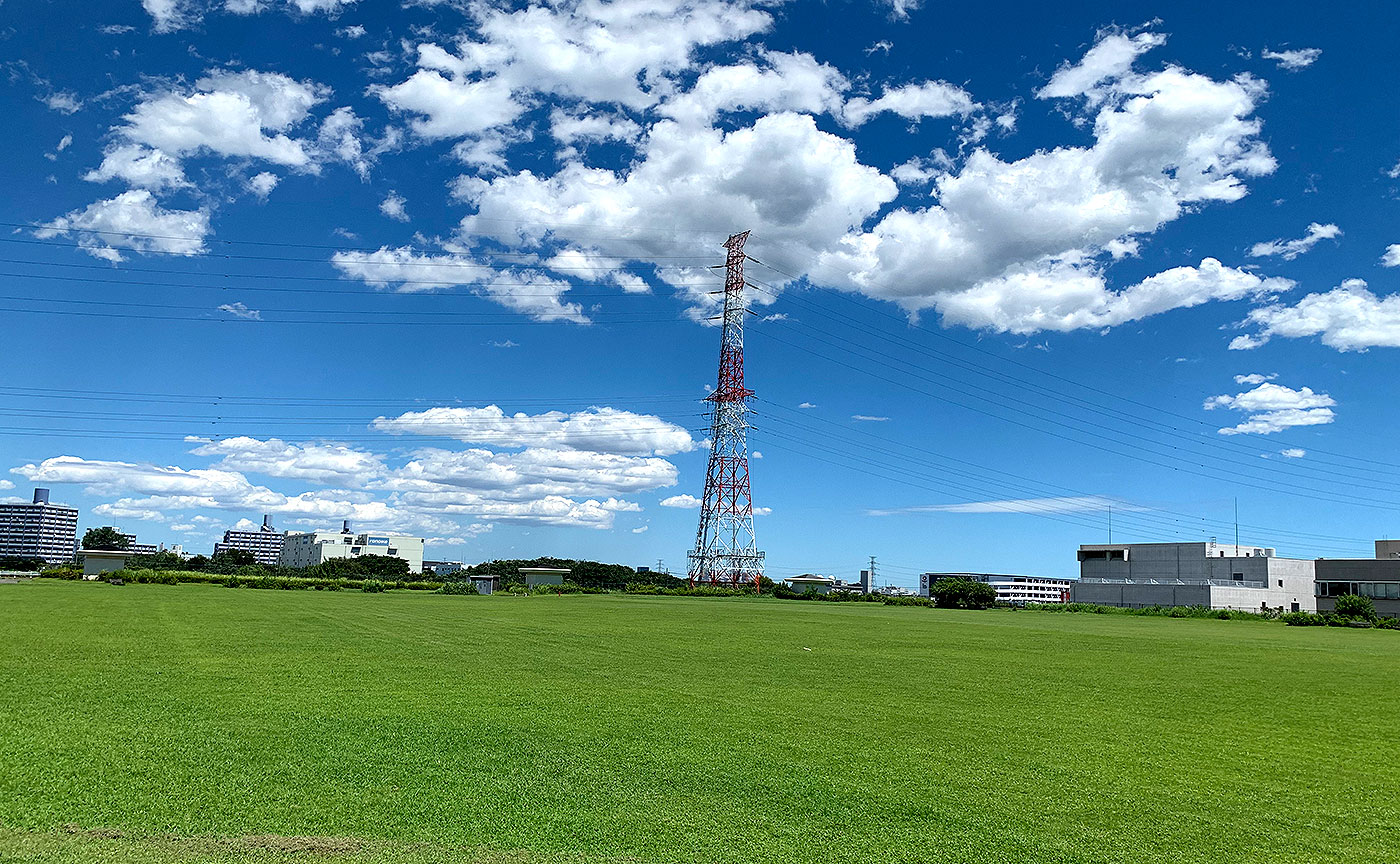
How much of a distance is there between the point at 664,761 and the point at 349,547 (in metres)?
183

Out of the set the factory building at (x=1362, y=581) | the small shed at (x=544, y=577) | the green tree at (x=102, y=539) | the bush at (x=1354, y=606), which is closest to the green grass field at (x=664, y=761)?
the bush at (x=1354, y=606)

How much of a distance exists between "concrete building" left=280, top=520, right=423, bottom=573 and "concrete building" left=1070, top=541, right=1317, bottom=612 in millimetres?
126318

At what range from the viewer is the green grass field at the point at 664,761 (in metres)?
5.96

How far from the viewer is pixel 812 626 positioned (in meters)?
31.0

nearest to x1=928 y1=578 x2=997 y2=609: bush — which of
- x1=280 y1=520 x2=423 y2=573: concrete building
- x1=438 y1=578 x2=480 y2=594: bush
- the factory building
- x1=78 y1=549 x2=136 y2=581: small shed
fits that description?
the factory building

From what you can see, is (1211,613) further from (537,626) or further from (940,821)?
(940,821)

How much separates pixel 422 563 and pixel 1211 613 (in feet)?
521

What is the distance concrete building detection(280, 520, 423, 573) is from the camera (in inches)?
6801

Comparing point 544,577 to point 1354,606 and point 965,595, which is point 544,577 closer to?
point 965,595

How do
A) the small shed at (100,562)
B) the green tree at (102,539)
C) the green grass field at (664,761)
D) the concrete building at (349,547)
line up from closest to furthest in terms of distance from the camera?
the green grass field at (664,761) < the small shed at (100,562) < the green tree at (102,539) < the concrete building at (349,547)

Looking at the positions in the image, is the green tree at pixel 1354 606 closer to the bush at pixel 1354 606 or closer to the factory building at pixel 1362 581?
the bush at pixel 1354 606

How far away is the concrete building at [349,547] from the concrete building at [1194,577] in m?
126

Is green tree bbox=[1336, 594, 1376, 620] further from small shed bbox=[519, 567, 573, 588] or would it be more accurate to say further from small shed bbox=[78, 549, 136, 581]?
small shed bbox=[78, 549, 136, 581]

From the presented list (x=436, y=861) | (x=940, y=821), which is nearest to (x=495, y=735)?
(x=436, y=861)
